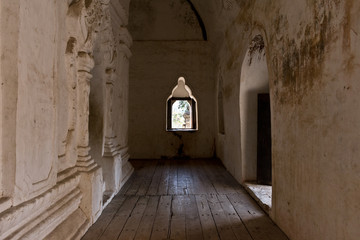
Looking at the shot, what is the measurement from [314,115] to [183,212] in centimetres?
210

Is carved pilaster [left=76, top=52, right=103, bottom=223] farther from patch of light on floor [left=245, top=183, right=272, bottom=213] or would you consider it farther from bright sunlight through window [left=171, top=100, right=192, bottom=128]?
bright sunlight through window [left=171, top=100, right=192, bottom=128]

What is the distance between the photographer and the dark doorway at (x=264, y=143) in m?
4.81

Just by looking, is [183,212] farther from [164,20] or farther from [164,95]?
[164,20]

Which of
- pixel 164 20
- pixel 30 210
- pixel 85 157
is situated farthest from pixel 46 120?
pixel 164 20

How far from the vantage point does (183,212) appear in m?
3.72

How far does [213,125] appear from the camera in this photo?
8719 mm

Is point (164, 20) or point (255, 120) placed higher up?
point (164, 20)

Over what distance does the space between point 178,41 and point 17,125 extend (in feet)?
24.1

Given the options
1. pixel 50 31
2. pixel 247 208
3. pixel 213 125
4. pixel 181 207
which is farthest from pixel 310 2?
pixel 213 125

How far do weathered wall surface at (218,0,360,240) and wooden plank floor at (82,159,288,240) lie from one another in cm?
39

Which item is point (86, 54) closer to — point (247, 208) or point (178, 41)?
point (247, 208)

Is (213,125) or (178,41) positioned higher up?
(178,41)

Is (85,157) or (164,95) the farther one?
(164,95)

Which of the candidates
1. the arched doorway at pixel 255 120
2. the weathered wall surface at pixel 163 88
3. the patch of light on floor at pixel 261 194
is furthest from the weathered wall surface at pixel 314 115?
the weathered wall surface at pixel 163 88
